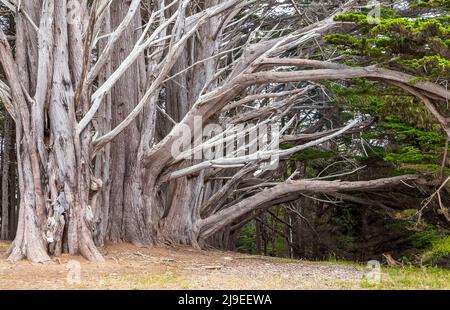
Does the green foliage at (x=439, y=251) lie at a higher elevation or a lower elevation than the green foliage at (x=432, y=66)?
lower

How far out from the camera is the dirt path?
5587mm

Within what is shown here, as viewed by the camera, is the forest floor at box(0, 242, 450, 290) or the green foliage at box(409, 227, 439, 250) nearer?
the forest floor at box(0, 242, 450, 290)

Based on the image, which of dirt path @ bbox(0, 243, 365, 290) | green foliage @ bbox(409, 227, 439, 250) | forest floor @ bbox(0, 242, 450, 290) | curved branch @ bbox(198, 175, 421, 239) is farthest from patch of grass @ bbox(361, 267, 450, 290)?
green foliage @ bbox(409, 227, 439, 250)

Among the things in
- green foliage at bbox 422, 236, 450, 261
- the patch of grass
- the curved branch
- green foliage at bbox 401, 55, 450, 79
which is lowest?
the patch of grass

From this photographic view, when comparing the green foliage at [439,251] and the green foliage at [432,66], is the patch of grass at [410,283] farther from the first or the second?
the green foliage at [439,251]

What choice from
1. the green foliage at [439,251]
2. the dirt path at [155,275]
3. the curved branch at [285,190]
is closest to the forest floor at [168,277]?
the dirt path at [155,275]

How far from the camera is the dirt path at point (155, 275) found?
5587 millimetres

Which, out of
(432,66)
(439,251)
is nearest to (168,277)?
(432,66)

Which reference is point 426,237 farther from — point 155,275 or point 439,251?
point 155,275

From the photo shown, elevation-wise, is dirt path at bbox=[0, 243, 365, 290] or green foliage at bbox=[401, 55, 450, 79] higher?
green foliage at bbox=[401, 55, 450, 79]

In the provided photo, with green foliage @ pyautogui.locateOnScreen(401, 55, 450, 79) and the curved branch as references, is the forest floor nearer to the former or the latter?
green foliage @ pyautogui.locateOnScreen(401, 55, 450, 79)

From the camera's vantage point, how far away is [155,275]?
6410 millimetres
